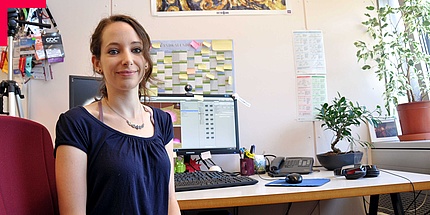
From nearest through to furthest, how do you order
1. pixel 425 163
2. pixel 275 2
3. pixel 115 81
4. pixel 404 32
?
pixel 115 81
pixel 425 163
pixel 404 32
pixel 275 2

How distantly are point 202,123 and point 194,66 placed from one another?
374 mm

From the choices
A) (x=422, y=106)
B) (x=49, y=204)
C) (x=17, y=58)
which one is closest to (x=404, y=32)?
(x=422, y=106)

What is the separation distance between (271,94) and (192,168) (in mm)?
630

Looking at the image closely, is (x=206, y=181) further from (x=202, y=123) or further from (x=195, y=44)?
(x=195, y=44)

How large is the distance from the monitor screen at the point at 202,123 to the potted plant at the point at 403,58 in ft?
2.85

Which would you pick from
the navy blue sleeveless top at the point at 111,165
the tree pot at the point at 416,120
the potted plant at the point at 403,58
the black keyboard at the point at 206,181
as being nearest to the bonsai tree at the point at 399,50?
the potted plant at the point at 403,58

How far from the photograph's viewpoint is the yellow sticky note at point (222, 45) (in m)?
1.98

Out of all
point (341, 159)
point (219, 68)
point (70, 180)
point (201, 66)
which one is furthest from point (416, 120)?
point (70, 180)

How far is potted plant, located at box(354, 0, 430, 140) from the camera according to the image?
1807 millimetres

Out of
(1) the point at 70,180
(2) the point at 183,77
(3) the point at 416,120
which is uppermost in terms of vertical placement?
(2) the point at 183,77

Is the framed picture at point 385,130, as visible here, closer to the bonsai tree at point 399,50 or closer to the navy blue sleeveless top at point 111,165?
the bonsai tree at point 399,50

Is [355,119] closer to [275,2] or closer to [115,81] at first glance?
[275,2]

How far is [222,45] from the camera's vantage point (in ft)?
6.53

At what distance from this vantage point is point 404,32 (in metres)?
1.92
